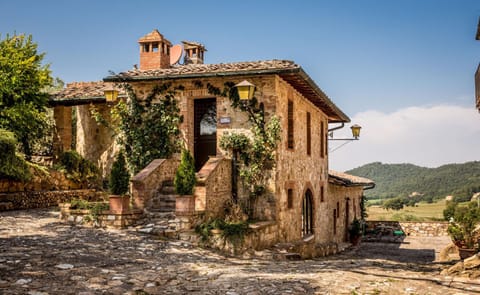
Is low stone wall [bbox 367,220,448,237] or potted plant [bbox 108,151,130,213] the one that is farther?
low stone wall [bbox 367,220,448,237]

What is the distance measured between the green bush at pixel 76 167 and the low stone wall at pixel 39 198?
1.67 ft

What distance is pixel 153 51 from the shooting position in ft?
52.6

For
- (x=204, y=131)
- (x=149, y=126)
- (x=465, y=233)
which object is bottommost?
(x=465, y=233)

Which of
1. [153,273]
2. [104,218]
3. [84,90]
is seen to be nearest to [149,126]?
[104,218]

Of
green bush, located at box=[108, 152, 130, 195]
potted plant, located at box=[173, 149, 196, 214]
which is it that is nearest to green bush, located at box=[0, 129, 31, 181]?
green bush, located at box=[108, 152, 130, 195]

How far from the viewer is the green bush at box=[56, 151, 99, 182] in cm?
1608

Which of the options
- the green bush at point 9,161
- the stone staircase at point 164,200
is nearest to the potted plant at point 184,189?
the stone staircase at point 164,200

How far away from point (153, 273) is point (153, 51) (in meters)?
10.7

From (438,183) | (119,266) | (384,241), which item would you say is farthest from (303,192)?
(438,183)

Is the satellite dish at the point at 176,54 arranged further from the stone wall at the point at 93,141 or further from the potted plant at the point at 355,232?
the potted plant at the point at 355,232

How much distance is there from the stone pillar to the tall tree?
0.82m

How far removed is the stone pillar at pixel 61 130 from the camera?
695 inches

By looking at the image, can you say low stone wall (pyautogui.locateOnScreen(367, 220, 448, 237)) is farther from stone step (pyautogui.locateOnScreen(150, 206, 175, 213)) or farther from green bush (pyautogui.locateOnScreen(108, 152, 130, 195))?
green bush (pyautogui.locateOnScreen(108, 152, 130, 195))

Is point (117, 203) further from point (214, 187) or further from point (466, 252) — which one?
point (466, 252)
